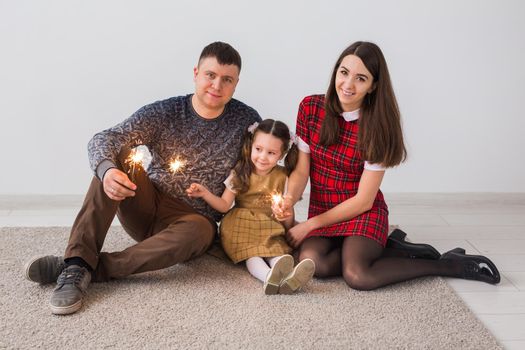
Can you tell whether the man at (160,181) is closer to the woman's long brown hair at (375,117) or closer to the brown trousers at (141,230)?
the brown trousers at (141,230)

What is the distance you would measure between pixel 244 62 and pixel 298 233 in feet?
3.26

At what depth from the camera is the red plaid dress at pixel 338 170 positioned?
2406 millimetres

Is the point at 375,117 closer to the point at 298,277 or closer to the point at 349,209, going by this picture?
the point at 349,209

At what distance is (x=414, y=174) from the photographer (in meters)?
3.34

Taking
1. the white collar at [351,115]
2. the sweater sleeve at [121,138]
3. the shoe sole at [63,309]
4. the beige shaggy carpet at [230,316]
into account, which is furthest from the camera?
the white collar at [351,115]

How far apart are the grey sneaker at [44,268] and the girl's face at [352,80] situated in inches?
44.4

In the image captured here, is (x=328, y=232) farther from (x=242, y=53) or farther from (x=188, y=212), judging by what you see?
(x=242, y=53)

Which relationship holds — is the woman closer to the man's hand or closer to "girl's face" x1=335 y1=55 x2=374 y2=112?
"girl's face" x1=335 y1=55 x2=374 y2=112

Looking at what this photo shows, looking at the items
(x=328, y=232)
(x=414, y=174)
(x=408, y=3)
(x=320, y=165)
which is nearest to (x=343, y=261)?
(x=328, y=232)

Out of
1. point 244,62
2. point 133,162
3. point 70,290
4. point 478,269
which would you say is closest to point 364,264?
point 478,269

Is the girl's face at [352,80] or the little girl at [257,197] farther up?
the girl's face at [352,80]

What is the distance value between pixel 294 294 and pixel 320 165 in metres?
0.52

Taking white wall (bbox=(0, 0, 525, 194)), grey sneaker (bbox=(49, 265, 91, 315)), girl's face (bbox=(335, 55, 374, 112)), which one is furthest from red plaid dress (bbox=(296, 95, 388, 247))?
grey sneaker (bbox=(49, 265, 91, 315))

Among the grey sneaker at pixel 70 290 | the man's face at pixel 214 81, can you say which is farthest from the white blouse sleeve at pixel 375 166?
the grey sneaker at pixel 70 290
